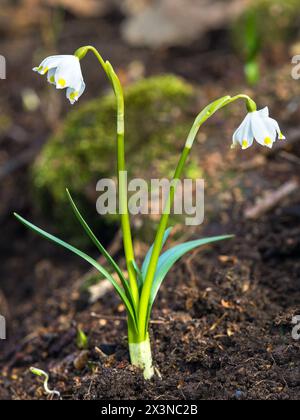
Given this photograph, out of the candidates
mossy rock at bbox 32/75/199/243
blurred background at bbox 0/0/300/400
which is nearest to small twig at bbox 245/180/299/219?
blurred background at bbox 0/0/300/400

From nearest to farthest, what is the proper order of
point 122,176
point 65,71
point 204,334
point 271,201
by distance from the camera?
point 65,71, point 122,176, point 204,334, point 271,201

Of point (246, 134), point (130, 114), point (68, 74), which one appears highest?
point (130, 114)

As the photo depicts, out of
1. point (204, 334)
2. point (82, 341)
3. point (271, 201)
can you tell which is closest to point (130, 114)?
point (271, 201)

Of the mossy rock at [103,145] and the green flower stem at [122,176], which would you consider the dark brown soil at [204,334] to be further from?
the mossy rock at [103,145]

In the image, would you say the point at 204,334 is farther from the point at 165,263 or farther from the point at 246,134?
the point at 246,134

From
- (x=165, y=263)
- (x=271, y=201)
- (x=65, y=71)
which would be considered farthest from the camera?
(x=271, y=201)

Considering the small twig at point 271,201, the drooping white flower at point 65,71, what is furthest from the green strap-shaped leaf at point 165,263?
the small twig at point 271,201

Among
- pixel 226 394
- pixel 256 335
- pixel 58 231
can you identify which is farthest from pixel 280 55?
pixel 226 394

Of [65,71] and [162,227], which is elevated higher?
[65,71]
